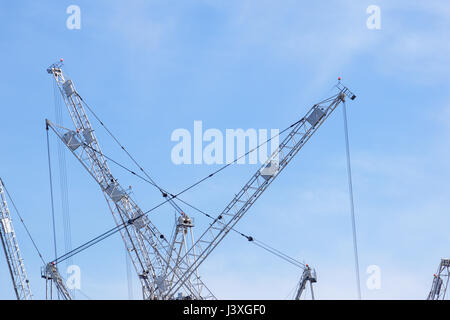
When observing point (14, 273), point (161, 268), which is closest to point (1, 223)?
point (14, 273)

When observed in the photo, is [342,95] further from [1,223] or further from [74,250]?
[1,223]

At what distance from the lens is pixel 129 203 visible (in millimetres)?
136375

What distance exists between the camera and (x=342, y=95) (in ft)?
422
